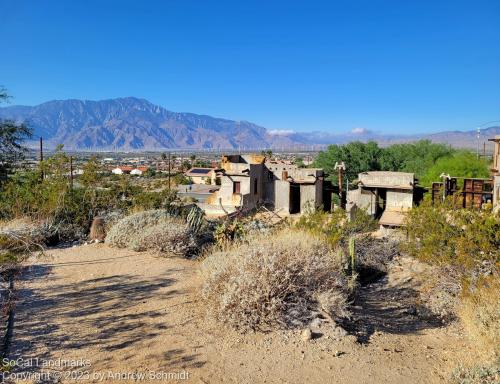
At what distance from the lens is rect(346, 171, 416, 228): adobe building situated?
21.6 m

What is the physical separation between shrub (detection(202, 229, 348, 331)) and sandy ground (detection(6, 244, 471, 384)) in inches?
9.6

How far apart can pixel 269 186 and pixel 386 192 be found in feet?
22.7

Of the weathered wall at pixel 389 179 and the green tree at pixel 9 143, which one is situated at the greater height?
the green tree at pixel 9 143

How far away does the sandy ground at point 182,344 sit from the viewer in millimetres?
4676

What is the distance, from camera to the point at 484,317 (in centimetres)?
515

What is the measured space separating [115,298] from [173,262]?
2.29 meters

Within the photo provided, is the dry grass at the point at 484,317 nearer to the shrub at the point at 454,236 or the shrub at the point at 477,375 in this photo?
the shrub at the point at 477,375

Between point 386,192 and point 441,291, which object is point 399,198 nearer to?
point 386,192

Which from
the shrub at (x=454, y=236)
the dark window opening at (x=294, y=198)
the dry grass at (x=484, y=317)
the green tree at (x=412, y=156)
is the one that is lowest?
the dark window opening at (x=294, y=198)

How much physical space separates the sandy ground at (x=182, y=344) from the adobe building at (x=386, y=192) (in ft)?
50.3

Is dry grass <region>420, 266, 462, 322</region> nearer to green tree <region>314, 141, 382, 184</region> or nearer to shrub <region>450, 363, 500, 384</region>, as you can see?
shrub <region>450, 363, 500, 384</region>

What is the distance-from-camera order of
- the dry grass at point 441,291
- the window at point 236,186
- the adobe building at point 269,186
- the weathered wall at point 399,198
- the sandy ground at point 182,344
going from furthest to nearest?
the window at point 236,186 < the adobe building at point 269,186 < the weathered wall at point 399,198 < the dry grass at point 441,291 < the sandy ground at point 182,344

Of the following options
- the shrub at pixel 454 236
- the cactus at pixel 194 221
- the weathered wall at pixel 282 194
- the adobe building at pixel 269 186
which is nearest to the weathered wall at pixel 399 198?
the adobe building at pixel 269 186

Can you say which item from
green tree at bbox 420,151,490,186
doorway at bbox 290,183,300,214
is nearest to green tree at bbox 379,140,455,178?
green tree at bbox 420,151,490,186
